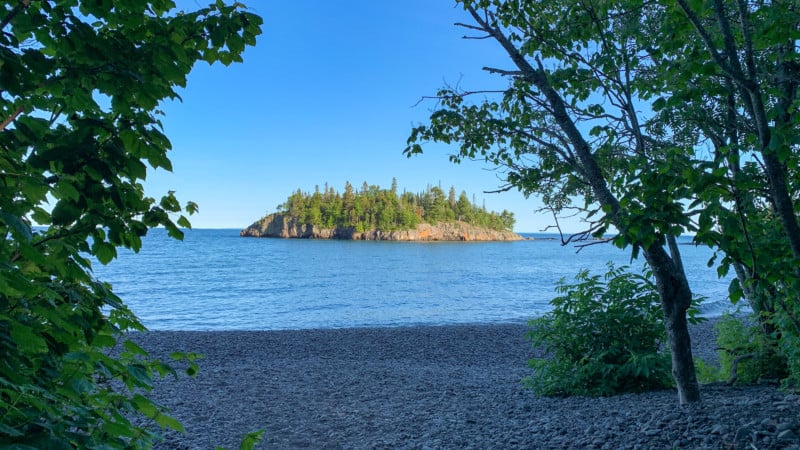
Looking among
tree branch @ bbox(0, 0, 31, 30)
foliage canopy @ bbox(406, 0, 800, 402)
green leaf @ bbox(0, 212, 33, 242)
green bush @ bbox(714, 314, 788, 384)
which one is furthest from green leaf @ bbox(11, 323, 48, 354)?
green bush @ bbox(714, 314, 788, 384)

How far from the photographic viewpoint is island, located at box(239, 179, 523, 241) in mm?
147250

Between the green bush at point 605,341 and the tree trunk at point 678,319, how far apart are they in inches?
49.6

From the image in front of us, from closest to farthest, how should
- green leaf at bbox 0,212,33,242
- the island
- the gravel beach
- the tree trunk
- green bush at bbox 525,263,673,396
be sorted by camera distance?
green leaf at bbox 0,212,33,242 → the gravel beach → the tree trunk → green bush at bbox 525,263,673,396 → the island

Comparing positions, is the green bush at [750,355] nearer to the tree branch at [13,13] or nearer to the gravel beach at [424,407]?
the gravel beach at [424,407]

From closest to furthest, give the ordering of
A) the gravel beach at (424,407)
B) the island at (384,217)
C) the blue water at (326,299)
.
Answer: the gravel beach at (424,407) < the blue water at (326,299) < the island at (384,217)

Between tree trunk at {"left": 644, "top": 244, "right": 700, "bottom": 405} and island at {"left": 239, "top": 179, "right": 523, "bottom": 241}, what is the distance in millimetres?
139242

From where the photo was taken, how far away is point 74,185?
2203mm

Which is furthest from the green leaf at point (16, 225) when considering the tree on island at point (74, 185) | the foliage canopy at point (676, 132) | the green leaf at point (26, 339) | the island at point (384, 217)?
the island at point (384, 217)

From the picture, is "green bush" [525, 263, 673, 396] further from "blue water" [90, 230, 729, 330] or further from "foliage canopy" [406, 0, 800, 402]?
"blue water" [90, 230, 729, 330]

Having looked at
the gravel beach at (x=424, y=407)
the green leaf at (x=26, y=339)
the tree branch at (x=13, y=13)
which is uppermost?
the tree branch at (x=13, y=13)

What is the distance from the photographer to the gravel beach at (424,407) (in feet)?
16.1

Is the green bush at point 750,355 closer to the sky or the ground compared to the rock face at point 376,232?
closer to the ground

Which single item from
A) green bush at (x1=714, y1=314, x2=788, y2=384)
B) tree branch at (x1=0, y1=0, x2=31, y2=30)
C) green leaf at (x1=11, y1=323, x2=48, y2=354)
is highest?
tree branch at (x1=0, y1=0, x2=31, y2=30)

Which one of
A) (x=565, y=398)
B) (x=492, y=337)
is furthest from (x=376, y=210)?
(x=565, y=398)
